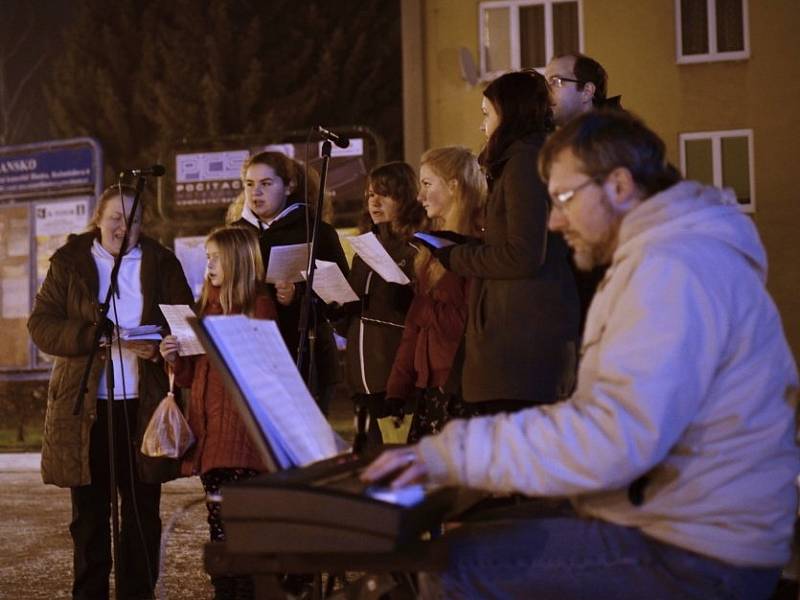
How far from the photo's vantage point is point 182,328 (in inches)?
228

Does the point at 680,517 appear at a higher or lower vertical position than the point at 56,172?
lower

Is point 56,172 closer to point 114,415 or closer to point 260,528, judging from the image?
point 114,415

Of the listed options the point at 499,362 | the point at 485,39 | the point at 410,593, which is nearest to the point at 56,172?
the point at 485,39

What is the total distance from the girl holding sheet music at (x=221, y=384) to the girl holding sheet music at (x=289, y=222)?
28cm

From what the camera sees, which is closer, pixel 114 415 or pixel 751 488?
pixel 751 488

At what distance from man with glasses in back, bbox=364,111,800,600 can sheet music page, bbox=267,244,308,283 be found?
3.28 metres

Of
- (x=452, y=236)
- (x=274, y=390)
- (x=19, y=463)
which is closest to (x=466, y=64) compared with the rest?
(x=19, y=463)

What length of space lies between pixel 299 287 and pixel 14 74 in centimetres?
3419

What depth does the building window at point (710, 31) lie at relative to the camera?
20.6m

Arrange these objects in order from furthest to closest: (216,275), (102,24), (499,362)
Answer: (102,24) → (216,275) → (499,362)

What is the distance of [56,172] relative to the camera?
50.2ft

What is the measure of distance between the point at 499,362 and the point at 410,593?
5.83 feet

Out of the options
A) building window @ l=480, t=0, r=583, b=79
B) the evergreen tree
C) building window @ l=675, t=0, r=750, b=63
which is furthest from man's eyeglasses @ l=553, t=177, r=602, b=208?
the evergreen tree

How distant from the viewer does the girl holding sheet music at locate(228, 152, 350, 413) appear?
6434 mm
